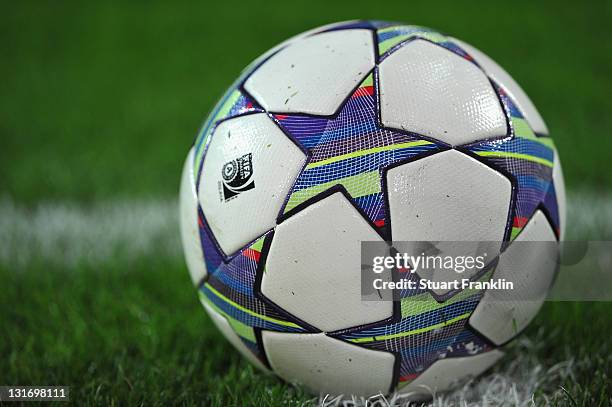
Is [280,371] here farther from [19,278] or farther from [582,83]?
[582,83]

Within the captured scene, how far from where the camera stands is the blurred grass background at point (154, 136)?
2.22m

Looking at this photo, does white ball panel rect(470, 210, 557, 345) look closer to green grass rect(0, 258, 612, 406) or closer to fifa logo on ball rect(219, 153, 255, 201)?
green grass rect(0, 258, 612, 406)

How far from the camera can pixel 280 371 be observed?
1.95m

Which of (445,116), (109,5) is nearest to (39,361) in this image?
(445,116)

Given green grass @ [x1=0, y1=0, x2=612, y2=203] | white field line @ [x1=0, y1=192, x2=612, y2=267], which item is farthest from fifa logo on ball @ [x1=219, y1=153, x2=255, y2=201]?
green grass @ [x1=0, y1=0, x2=612, y2=203]

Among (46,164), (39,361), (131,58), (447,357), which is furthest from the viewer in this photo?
(131,58)

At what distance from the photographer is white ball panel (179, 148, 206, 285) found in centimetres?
196

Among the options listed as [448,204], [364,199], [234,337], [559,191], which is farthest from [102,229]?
[559,191]

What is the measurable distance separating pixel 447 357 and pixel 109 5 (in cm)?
721

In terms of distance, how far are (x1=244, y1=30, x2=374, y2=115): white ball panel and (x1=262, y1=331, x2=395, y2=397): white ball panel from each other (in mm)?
639

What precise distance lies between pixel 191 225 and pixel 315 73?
0.60 meters

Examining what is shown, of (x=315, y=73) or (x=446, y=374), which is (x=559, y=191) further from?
(x=315, y=73)

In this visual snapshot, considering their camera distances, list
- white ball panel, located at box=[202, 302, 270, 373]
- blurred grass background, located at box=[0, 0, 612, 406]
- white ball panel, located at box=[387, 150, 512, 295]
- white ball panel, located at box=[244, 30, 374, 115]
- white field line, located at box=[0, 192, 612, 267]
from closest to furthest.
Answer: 1. white ball panel, located at box=[387, 150, 512, 295]
2. white ball panel, located at box=[244, 30, 374, 115]
3. white ball panel, located at box=[202, 302, 270, 373]
4. blurred grass background, located at box=[0, 0, 612, 406]
5. white field line, located at box=[0, 192, 612, 267]

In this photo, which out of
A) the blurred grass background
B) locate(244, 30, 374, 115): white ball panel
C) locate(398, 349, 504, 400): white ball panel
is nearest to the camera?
locate(244, 30, 374, 115): white ball panel
